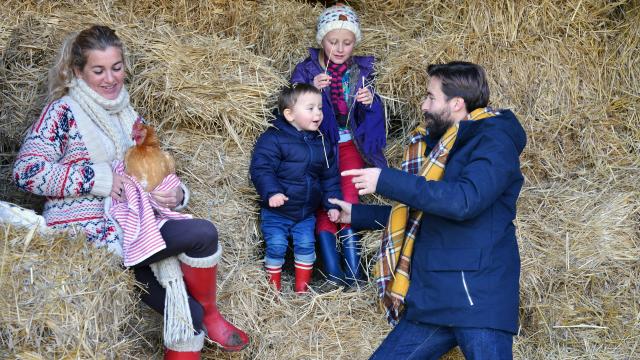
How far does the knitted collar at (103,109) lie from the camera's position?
13.9 ft

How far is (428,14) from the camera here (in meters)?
5.79

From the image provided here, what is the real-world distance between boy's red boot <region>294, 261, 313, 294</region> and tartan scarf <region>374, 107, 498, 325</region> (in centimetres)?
87

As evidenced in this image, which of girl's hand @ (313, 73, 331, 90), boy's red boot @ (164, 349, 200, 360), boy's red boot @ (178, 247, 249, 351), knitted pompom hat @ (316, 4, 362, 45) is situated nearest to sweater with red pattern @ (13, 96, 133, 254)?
boy's red boot @ (178, 247, 249, 351)

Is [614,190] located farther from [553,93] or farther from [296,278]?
[296,278]

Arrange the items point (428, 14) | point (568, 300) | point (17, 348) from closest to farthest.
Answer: point (17, 348) → point (568, 300) → point (428, 14)

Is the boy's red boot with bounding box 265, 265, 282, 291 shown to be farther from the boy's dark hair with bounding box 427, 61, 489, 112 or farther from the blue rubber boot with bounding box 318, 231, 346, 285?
the boy's dark hair with bounding box 427, 61, 489, 112

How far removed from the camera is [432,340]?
3867 mm

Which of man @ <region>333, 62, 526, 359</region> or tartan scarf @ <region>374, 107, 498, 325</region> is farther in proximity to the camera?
tartan scarf @ <region>374, 107, 498, 325</region>

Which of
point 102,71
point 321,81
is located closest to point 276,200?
point 321,81

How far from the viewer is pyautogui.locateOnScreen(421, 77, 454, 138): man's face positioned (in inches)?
159

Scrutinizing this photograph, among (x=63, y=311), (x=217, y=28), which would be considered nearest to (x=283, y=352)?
(x=63, y=311)

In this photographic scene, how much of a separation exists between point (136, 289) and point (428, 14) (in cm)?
284

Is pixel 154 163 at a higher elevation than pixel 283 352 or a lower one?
higher

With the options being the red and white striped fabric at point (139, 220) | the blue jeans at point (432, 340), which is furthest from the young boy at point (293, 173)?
the blue jeans at point (432, 340)
